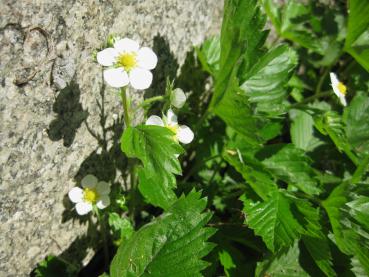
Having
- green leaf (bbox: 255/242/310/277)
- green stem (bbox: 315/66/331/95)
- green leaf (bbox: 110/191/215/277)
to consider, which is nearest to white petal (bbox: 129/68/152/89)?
green leaf (bbox: 110/191/215/277)

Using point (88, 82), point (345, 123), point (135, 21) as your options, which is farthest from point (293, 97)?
point (88, 82)

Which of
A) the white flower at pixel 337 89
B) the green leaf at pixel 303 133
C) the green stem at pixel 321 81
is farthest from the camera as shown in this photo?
the green stem at pixel 321 81

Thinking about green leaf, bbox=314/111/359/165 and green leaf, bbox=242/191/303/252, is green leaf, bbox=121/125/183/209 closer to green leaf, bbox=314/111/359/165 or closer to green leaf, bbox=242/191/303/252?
green leaf, bbox=242/191/303/252

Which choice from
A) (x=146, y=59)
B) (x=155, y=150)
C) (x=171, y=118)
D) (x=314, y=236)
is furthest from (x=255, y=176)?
(x=146, y=59)

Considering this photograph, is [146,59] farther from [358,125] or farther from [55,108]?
[358,125]

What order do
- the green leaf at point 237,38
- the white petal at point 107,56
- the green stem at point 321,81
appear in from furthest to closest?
the green stem at point 321,81 → the green leaf at point 237,38 → the white petal at point 107,56

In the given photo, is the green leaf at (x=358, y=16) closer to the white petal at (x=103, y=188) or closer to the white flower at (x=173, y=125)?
the white flower at (x=173, y=125)

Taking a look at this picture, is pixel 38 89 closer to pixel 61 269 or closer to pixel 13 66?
pixel 13 66

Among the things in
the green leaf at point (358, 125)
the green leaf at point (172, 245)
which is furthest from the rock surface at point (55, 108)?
the green leaf at point (358, 125)
